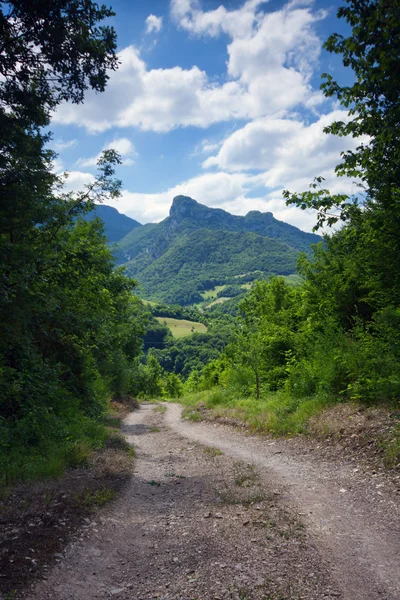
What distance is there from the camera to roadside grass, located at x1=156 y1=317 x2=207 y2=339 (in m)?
172

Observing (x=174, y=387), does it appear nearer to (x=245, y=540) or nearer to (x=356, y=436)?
(x=356, y=436)

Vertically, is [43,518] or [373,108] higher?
[373,108]

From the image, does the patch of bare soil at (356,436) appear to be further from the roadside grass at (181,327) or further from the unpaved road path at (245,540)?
the roadside grass at (181,327)

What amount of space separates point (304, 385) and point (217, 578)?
10.9m

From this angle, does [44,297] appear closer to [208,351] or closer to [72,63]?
[72,63]

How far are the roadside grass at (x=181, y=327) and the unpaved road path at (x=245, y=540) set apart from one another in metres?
156

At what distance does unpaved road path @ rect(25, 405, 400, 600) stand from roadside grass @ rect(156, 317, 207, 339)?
156m

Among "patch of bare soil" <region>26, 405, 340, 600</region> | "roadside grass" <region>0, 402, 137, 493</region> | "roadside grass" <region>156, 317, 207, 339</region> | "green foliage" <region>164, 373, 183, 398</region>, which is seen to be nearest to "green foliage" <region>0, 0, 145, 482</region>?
"roadside grass" <region>0, 402, 137, 493</region>

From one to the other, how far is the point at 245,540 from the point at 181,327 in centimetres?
18102

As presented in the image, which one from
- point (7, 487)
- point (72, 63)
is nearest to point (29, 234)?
point (72, 63)

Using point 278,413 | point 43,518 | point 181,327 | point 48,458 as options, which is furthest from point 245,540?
point 181,327

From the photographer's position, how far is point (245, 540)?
4.99 m

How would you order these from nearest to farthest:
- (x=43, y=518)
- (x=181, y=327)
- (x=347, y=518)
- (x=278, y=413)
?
(x=43, y=518) < (x=347, y=518) < (x=278, y=413) < (x=181, y=327)

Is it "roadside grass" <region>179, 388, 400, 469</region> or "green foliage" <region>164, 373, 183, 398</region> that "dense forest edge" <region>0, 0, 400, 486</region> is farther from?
"green foliage" <region>164, 373, 183, 398</region>
